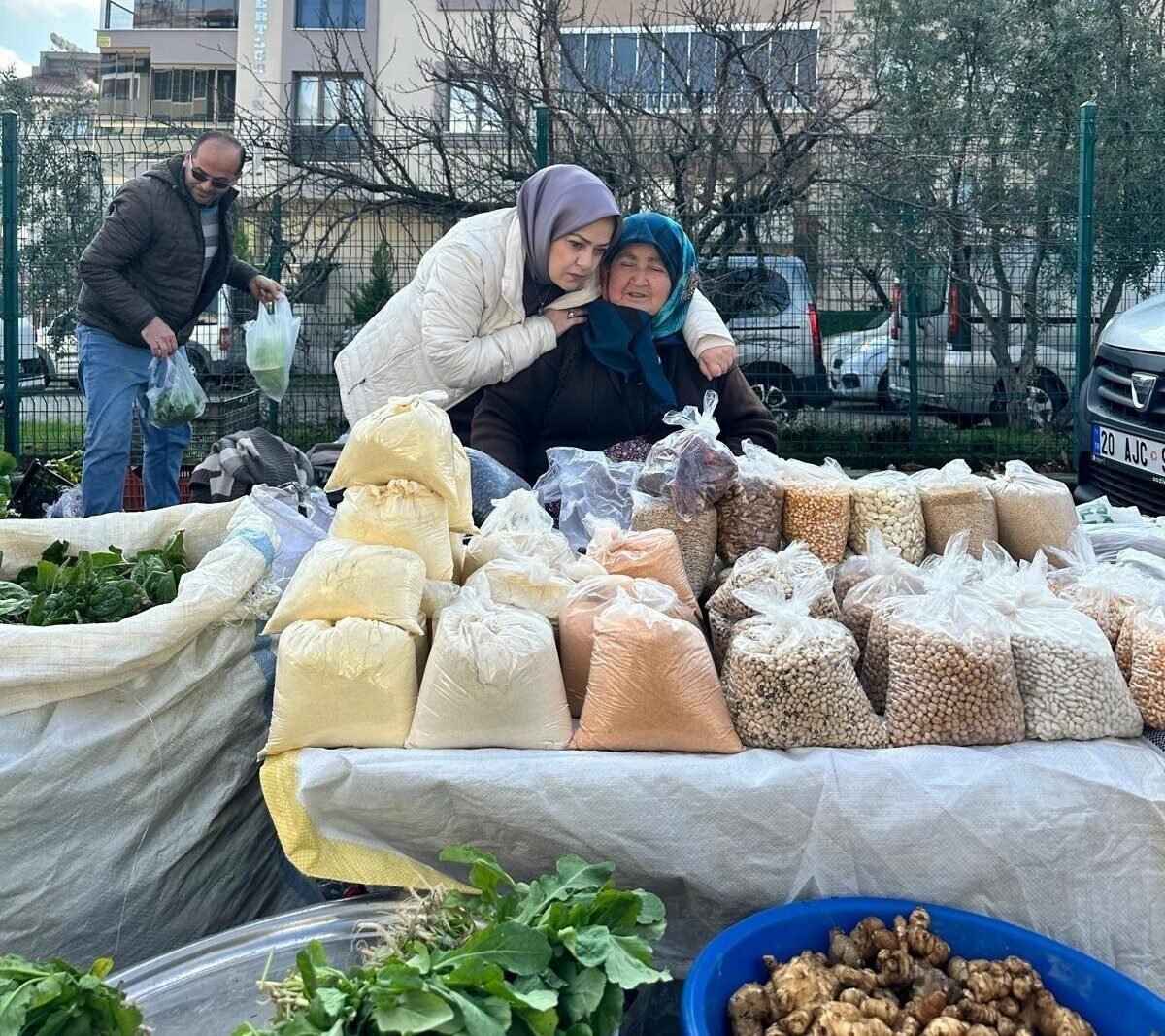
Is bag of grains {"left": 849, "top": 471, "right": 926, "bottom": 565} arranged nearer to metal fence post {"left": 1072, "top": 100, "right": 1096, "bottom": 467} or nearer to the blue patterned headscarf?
the blue patterned headscarf

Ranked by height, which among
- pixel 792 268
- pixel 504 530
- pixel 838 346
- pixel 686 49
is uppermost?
pixel 686 49

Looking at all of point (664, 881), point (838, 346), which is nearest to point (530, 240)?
point (664, 881)

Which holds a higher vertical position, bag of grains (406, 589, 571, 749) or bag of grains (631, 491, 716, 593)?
bag of grains (631, 491, 716, 593)

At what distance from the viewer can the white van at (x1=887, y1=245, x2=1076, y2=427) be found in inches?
286

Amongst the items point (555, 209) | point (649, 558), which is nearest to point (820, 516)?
point (649, 558)

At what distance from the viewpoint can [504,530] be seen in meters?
2.52

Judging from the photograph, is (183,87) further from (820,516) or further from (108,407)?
(820,516)

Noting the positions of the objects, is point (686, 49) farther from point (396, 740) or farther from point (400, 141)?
point (396, 740)

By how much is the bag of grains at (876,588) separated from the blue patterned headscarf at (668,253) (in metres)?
1.29

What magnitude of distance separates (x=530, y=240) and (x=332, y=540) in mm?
A: 1477

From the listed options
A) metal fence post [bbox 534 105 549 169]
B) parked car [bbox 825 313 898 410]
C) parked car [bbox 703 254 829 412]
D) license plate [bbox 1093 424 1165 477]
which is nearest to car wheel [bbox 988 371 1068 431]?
parked car [bbox 825 313 898 410]

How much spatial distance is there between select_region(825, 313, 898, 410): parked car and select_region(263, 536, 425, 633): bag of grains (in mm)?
5522

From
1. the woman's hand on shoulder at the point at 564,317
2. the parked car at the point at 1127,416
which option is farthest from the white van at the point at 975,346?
the woman's hand on shoulder at the point at 564,317

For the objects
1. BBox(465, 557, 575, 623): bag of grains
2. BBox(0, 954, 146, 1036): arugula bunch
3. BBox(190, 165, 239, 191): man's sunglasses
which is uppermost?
BBox(190, 165, 239, 191): man's sunglasses
